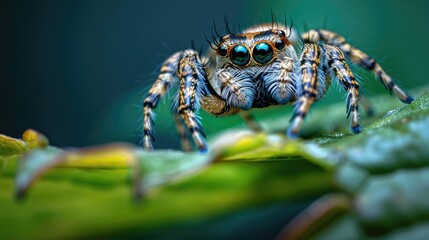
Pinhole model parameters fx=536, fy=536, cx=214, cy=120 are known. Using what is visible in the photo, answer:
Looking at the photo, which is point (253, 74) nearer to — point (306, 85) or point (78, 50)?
point (306, 85)

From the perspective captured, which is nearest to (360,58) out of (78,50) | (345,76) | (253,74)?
(345,76)

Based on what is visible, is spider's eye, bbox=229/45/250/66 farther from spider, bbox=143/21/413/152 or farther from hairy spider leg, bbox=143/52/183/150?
hairy spider leg, bbox=143/52/183/150

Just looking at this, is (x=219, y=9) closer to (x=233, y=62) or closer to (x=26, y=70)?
(x=26, y=70)

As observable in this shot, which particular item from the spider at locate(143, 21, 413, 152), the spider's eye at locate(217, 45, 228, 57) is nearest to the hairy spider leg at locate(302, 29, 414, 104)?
the spider at locate(143, 21, 413, 152)

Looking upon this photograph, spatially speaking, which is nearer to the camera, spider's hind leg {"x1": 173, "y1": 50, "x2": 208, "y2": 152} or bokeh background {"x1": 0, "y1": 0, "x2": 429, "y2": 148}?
spider's hind leg {"x1": 173, "y1": 50, "x2": 208, "y2": 152}

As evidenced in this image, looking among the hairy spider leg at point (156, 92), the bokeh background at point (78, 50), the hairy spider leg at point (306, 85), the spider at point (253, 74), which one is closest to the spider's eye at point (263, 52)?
the spider at point (253, 74)

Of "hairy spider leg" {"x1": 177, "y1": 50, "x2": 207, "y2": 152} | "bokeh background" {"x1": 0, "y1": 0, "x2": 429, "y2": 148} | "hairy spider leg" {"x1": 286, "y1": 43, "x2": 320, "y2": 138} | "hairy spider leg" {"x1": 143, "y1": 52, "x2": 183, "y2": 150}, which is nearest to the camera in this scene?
"hairy spider leg" {"x1": 286, "y1": 43, "x2": 320, "y2": 138}

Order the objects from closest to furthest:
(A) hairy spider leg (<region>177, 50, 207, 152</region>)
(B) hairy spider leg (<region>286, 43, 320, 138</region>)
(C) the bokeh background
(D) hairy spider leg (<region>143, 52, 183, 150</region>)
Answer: (B) hairy spider leg (<region>286, 43, 320, 138</region>)
(A) hairy spider leg (<region>177, 50, 207, 152</region>)
(D) hairy spider leg (<region>143, 52, 183, 150</region>)
(C) the bokeh background
